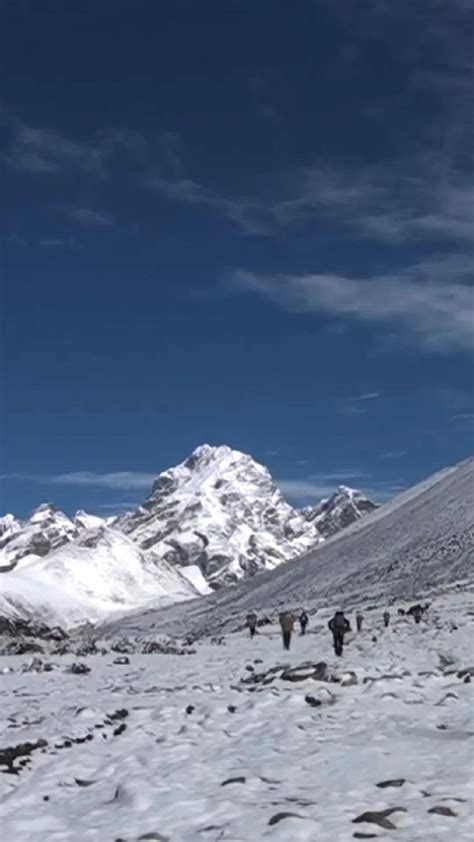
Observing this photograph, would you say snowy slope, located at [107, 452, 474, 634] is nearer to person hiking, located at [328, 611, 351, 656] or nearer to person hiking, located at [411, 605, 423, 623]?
person hiking, located at [411, 605, 423, 623]

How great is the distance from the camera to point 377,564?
11775cm

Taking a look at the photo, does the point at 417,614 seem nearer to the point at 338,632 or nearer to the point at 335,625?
the point at 335,625

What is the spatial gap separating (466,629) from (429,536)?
86470 mm

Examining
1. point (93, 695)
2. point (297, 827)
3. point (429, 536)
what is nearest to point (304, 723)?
point (297, 827)

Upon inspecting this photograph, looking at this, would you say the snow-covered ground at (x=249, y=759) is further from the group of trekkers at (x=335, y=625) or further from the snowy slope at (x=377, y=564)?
the snowy slope at (x=377, y=564)

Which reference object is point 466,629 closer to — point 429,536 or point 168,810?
point 168,810

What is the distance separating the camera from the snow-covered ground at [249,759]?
1162cm

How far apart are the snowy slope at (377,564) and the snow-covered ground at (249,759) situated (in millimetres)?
63296

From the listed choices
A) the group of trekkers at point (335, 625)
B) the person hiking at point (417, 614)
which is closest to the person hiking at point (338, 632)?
the group of trekkers at point (335, 625)

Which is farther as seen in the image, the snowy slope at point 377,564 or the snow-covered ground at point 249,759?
the snowy slope at point 377,564

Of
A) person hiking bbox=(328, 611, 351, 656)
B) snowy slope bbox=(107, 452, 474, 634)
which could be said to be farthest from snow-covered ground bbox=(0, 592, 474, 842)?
snowy slope bbox=(107, 452, 474, 634)

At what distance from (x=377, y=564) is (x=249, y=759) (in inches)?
4131

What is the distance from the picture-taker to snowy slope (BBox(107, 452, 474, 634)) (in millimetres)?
99188

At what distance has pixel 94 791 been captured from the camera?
1407 cm
